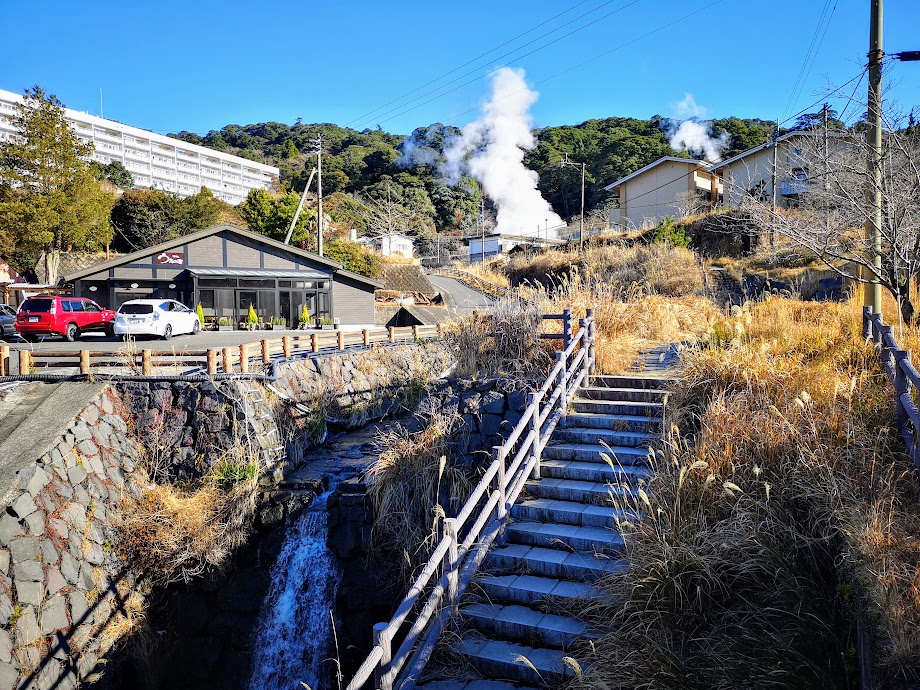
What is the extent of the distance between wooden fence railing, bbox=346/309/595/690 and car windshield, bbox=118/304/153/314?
17558mm

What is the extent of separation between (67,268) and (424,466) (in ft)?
126

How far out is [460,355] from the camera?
1202 centimetres

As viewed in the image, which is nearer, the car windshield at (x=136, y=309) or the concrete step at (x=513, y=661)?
the concrete step at (x=513, y=661)

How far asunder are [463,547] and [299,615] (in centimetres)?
611

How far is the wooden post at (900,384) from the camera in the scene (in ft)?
20.7

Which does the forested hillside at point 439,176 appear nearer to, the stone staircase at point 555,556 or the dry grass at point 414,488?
the dry grass at point 414,488

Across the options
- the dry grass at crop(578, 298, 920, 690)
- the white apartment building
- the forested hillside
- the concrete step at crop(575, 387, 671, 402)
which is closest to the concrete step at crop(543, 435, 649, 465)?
the dry grass at crop(578, 298, 920, 690)

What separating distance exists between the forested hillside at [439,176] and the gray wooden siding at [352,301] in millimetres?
27214

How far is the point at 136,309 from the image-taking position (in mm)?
22750

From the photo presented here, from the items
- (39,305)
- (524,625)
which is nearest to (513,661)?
(524,625)

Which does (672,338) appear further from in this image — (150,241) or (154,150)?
(154,150)

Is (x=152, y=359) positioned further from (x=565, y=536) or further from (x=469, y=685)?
(x=469, y=685)

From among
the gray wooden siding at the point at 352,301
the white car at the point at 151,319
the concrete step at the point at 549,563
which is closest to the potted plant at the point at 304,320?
the gray wooden siding at the point at 352,301

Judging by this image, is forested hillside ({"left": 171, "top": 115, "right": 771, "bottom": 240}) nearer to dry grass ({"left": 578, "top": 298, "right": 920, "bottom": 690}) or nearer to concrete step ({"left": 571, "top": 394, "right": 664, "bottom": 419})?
concrete step ({"left": 571, "top": 394, "right": 664, "bottom": 419})
